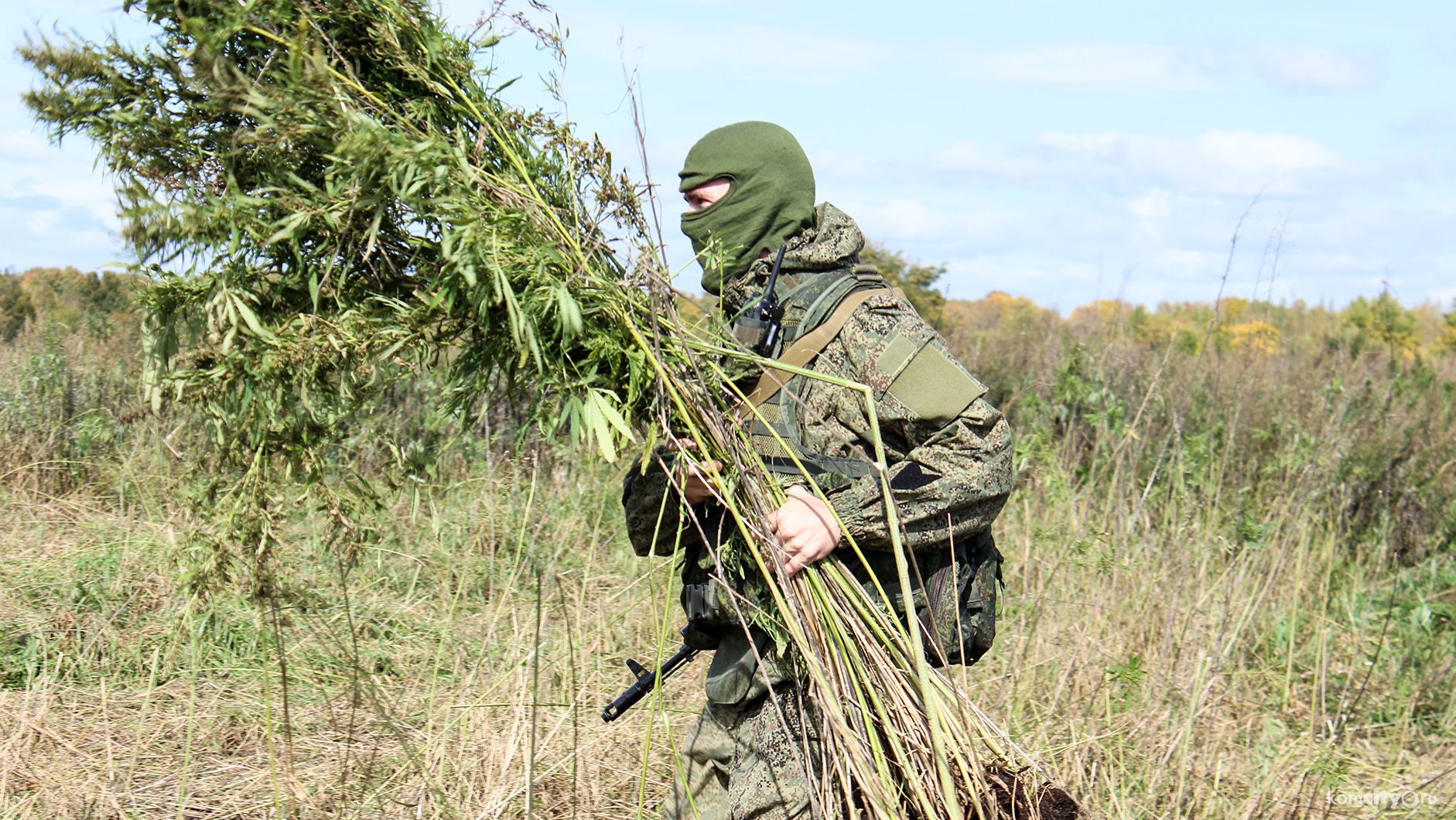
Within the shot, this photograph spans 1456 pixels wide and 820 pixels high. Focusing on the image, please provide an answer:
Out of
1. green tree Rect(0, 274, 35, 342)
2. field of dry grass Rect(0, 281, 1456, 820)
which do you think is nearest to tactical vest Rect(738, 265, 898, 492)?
field of dry grass Rect(0, 281, 1456, 820)

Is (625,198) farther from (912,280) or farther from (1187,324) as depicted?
(1187,324)

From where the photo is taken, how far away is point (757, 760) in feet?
7.06

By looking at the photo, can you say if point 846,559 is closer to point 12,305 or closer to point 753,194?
point 753,194

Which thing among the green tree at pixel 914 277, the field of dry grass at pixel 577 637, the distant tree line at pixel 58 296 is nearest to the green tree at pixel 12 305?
the distant tree line at pixel 58 296

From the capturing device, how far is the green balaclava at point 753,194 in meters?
2.27

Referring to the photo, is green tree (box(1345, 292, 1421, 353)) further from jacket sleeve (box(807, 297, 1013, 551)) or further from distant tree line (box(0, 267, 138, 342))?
distant tree line (box(0, 267, 138, 342))

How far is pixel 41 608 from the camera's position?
12.1ft

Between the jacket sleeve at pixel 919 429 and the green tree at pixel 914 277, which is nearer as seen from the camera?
the jacket sleeve at pixel 919 429

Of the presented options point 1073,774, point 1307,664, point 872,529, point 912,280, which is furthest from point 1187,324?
point 872,529

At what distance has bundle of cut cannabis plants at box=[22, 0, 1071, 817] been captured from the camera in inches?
60.5

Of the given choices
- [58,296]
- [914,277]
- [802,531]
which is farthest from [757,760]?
[58,296]

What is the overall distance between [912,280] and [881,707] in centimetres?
762

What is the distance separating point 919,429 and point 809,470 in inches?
9.8

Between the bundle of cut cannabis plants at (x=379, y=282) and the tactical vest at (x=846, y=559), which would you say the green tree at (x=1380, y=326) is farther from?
the bundle of cut cannabis plants at (x=379, y=282)
